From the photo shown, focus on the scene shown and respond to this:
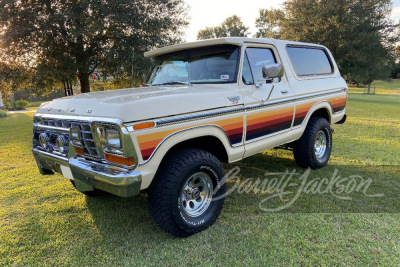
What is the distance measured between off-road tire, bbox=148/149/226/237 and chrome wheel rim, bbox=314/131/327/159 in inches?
104

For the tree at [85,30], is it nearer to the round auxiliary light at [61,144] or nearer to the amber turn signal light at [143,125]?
the round auxiliary light at [61,144]

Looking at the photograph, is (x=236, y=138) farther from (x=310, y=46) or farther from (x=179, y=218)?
(x=310, y=46)

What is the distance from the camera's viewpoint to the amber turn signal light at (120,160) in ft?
7.44

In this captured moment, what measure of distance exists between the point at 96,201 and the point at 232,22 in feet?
213

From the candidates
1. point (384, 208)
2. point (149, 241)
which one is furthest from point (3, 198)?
point (384, 208)

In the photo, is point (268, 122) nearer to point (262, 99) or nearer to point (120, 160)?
point (262, 99)

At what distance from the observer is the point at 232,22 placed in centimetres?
6212

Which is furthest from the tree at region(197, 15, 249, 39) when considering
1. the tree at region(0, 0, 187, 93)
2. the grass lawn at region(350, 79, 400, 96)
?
the tree at region(0, 0, 187, 93)

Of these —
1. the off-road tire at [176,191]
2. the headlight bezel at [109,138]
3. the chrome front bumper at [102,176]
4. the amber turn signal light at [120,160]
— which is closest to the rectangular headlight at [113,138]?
the headlight bezel at [109,138]

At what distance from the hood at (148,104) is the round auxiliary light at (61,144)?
10.3 inches

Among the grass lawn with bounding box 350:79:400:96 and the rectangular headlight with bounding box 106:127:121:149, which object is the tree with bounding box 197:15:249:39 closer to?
the grass lawn with bounding box 350:79:400:96

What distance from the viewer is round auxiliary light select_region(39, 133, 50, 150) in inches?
116

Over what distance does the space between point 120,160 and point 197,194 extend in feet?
3.30

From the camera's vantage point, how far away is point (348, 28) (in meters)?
19.3
